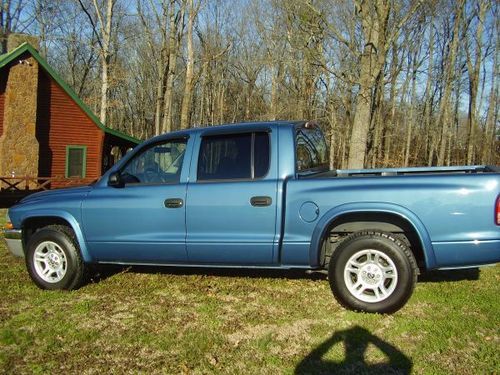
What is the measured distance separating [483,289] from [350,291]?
1909mm

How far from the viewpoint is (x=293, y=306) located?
4.84 metres

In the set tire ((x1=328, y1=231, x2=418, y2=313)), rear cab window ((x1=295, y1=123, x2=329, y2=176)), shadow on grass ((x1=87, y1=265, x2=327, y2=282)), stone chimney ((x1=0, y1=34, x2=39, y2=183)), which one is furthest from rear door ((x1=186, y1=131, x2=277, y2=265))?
stone chimney ((x1=0, y1=34, x2=39, y2=183))

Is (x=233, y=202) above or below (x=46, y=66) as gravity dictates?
below

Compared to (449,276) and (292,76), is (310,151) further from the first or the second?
(292,76)

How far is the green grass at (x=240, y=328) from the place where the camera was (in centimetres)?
362

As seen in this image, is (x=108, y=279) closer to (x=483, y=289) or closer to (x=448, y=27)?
(x=483, y=289)

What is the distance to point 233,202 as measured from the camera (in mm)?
4797

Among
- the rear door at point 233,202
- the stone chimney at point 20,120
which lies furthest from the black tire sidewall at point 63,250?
the stone chimney at point 20,120

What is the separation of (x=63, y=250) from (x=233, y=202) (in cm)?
216

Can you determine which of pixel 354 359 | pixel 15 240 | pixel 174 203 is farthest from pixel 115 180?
pixel 354 359

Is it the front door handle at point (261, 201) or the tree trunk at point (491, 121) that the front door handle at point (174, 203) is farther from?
the tree trunk at point (491, 121)

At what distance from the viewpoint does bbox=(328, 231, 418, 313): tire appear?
4.42 m

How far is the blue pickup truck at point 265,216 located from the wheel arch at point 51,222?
0.01 metres

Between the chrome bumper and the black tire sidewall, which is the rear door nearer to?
the black tire sidewall
